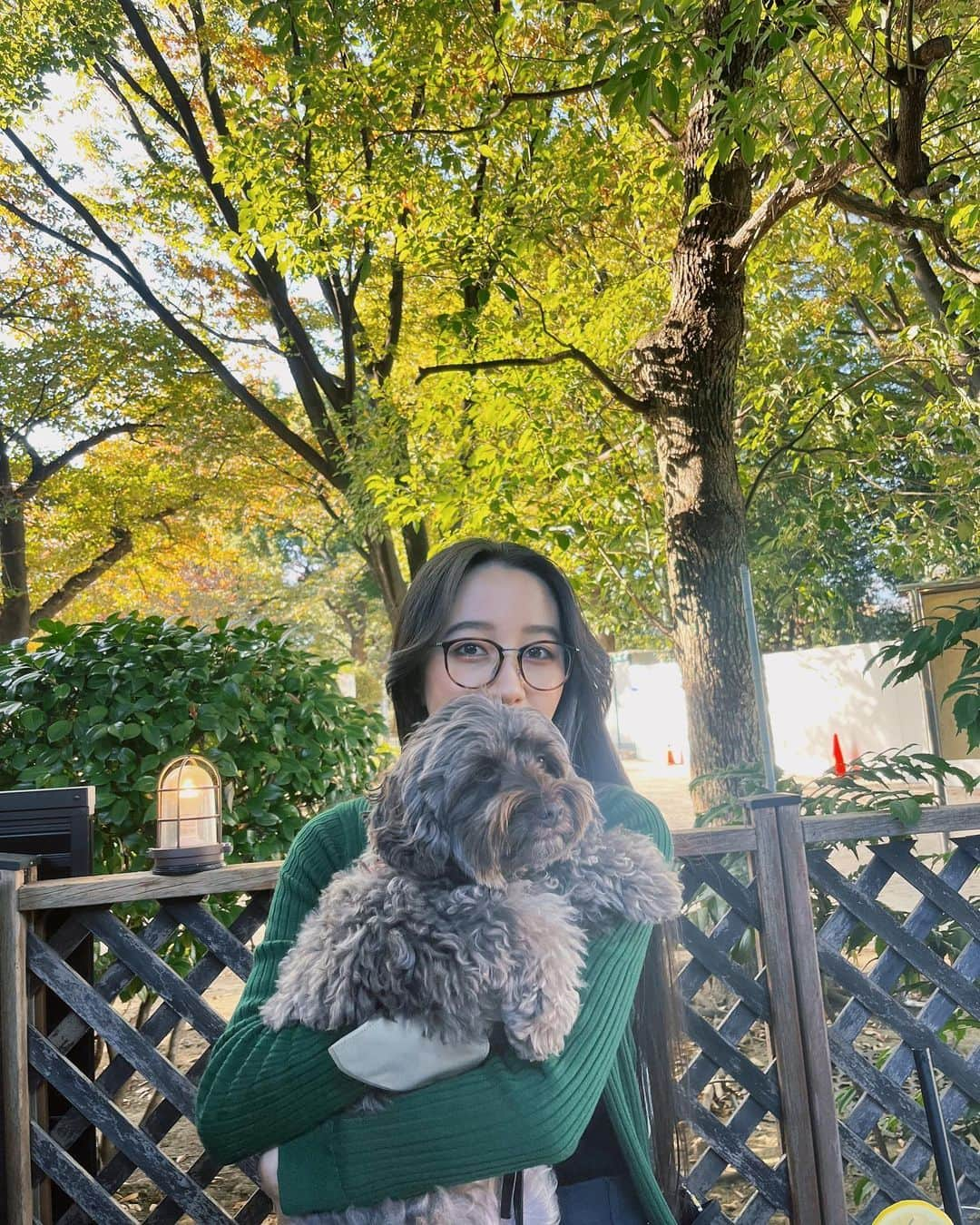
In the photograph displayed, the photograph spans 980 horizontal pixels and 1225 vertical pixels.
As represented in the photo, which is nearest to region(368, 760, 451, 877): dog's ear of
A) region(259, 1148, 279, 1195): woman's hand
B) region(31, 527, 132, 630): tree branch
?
Answer: region(259, 1148, 279, 1195): woman's hand

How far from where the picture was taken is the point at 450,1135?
134 cm

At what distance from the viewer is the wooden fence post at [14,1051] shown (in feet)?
8.28

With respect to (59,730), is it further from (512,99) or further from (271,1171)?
(512,99)

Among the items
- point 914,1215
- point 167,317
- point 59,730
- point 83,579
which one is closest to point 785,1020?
point 914,1215

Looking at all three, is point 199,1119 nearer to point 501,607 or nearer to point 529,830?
point 529,830

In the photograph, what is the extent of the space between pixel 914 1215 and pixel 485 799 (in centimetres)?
164

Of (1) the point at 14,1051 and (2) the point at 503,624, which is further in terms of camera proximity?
(1) the point at 14,1051

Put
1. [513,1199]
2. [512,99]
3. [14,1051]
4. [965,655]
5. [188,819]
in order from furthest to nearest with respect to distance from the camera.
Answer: [512,99]
[188,819]
[965,655]
[14,1051]
[513,1199]

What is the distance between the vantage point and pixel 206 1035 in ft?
8.61

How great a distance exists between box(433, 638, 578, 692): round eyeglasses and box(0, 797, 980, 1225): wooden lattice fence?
0.91 meters

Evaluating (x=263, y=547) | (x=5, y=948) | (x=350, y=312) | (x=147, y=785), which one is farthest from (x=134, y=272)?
(x=263, y=547)

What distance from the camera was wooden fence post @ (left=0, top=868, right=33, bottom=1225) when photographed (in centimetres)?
252

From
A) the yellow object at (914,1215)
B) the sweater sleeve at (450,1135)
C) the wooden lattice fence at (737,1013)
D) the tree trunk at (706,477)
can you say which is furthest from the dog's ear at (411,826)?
the tree trunk at (706,477)

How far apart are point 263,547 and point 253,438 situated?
1408 centimetres
